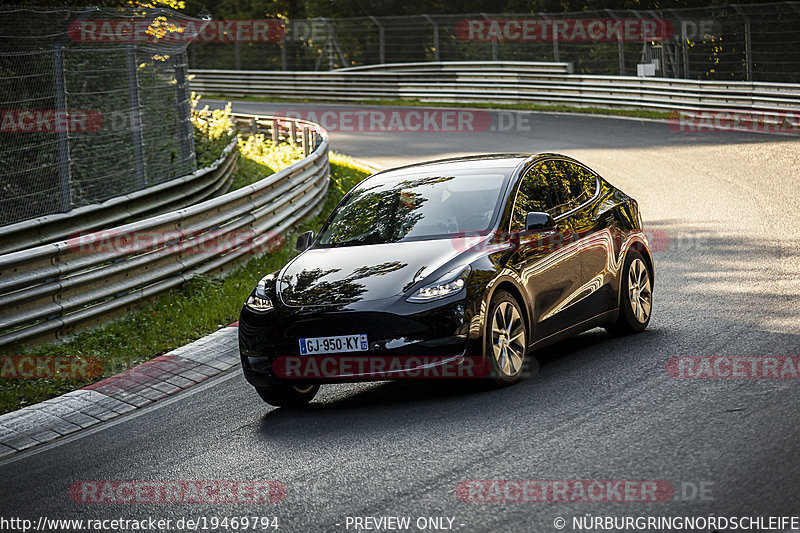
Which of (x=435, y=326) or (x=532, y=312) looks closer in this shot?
(x=435, y=326)

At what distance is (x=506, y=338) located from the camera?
752cm

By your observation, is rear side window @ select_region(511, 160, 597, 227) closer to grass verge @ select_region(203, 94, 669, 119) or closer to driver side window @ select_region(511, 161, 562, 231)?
driver side window @ select_region(511, 161, 562, 231)

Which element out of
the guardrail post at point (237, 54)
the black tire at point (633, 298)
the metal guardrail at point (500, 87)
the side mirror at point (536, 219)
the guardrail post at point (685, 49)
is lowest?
the black tire at point (633, 298)

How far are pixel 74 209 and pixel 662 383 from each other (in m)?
7.51

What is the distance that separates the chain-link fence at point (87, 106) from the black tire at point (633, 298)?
6.30m

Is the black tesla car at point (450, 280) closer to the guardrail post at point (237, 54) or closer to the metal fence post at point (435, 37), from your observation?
the metal fence post at point (435, 37)

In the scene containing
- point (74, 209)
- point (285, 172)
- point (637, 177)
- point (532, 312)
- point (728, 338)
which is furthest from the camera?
point (637, 177)

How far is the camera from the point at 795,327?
862cm

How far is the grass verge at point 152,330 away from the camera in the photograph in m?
8.82

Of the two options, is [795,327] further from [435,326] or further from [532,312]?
[435,326]

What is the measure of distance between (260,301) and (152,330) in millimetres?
3052

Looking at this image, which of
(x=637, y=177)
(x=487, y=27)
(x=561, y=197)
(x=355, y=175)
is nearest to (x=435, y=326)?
(x=561, y=197)

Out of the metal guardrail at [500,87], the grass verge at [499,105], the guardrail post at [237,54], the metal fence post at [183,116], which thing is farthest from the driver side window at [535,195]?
the guardrail post at [237,54]

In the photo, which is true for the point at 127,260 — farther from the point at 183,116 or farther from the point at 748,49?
the point at 748,49
